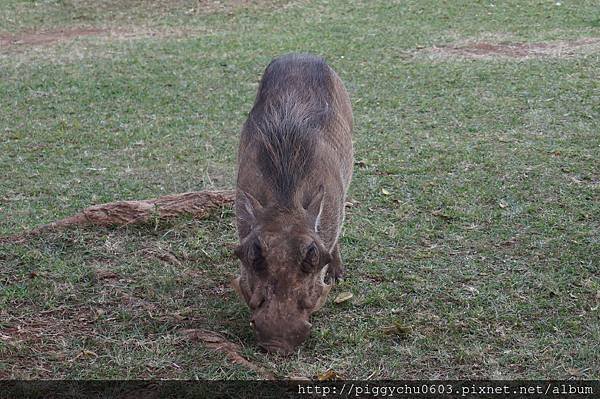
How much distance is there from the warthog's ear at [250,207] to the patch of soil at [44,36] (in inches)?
333

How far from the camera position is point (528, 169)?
19.7ft

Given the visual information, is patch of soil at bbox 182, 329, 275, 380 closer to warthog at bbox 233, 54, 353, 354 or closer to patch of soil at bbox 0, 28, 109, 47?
warthog at bbox 233, 54, 353, 354

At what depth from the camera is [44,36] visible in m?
11.7

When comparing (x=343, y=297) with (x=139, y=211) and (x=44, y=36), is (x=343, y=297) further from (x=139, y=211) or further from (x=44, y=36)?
(x=44, y=36)

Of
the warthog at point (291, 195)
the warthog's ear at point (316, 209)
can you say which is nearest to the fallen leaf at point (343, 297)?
the warthog at point (291, 195)

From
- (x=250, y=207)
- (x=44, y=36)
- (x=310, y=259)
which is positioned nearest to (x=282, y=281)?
(x=310, y=259)

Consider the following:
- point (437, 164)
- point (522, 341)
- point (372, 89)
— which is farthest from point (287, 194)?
point (372, 89)

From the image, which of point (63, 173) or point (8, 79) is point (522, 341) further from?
point (8, 79)

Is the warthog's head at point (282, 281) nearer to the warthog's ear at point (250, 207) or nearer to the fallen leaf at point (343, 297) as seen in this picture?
the warthog's ear at point (250, 207)

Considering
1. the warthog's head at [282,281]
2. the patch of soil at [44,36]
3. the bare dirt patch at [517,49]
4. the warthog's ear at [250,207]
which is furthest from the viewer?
the patch of soil at [44,36]

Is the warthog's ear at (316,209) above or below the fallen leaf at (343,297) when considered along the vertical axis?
above

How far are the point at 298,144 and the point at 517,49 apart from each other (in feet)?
22.0

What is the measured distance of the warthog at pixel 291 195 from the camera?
10.9ft

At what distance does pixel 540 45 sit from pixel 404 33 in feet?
6.15
